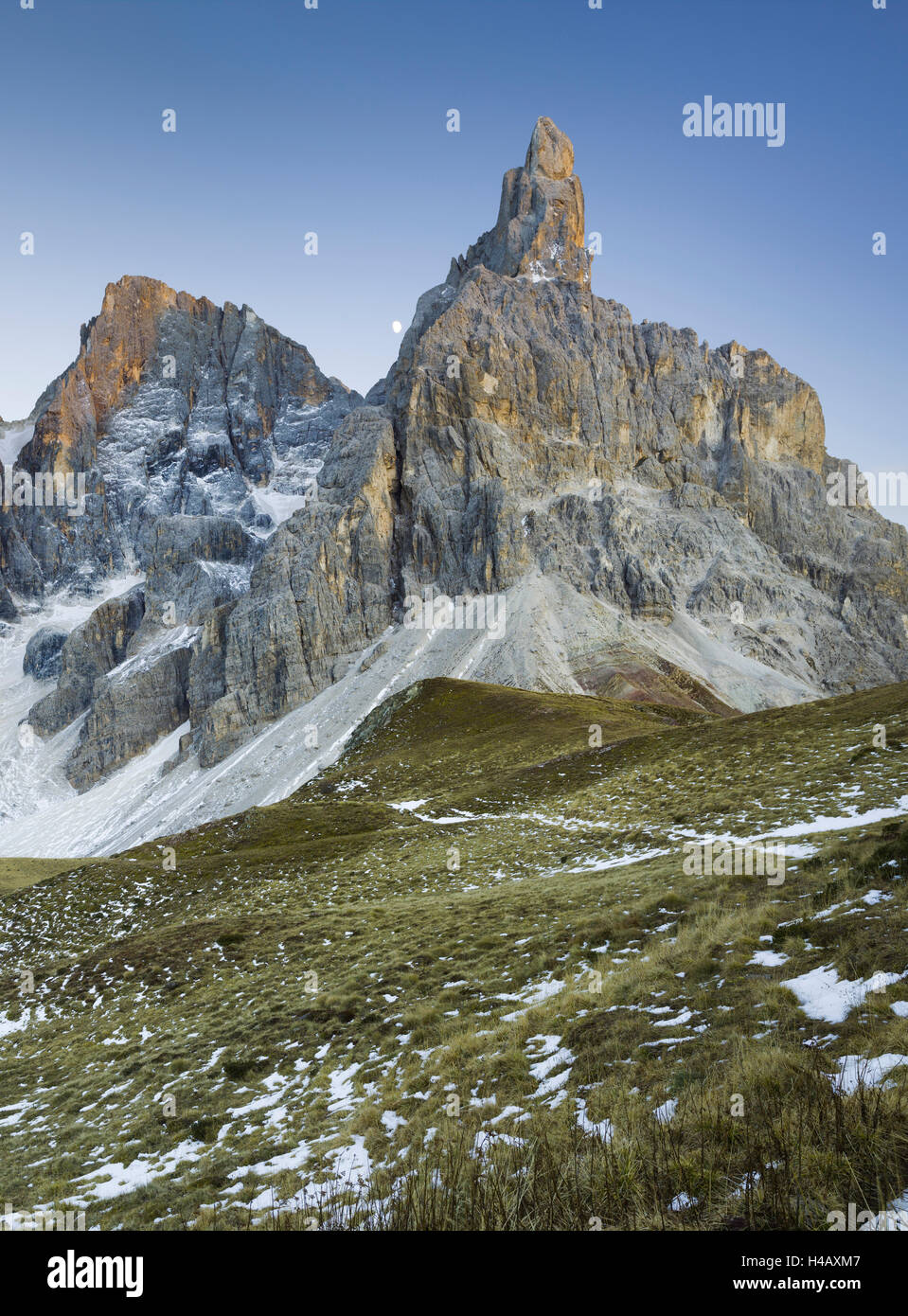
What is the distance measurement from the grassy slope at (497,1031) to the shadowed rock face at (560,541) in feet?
269

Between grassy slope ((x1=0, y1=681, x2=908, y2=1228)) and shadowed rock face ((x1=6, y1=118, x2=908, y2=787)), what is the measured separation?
8200 centimetres

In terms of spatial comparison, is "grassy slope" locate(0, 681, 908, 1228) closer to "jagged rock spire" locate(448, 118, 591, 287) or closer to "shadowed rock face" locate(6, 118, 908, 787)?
"shadowed rock face" locate(6, 118, 908, 787)

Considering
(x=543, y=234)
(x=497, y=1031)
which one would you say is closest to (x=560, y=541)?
(x=543, y=234)

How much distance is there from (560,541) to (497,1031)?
13191 centimetres

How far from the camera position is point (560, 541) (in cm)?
13712

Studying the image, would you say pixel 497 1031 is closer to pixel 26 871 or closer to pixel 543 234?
pixel 26 871

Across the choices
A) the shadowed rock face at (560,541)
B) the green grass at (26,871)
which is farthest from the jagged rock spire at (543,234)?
the green grass at (26,871)

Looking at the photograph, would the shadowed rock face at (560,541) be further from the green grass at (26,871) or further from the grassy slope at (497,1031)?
the grassy slope at (497,1031)

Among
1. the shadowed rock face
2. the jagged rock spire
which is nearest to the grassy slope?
the shadowed rock face

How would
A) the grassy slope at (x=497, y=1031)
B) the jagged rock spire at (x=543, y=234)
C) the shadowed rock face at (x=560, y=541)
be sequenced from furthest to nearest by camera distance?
the jagged rock spire at (x=543, y=234)
the shadowed rock face at (x=560, y=541)
the grassy slope at (x=497, y=1031)

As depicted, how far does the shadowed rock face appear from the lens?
129m

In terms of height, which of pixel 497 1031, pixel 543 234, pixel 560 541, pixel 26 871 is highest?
pixel 543 234

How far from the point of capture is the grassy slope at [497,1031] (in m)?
4.93
